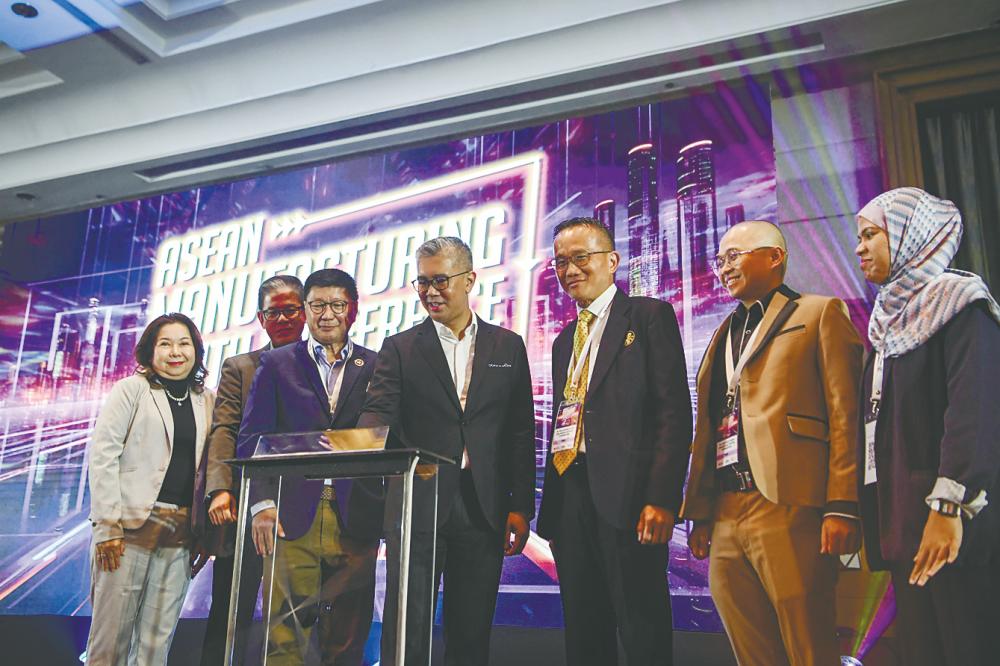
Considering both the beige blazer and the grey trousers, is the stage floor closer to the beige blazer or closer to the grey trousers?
the grey trousers

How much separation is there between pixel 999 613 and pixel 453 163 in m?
3.41

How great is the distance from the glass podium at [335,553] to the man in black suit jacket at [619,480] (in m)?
0.56

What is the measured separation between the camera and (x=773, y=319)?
2.79m

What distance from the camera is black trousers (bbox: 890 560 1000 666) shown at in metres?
2.18

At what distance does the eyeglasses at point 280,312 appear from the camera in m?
4.05

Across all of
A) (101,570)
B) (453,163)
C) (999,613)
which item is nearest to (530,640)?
(101,570)

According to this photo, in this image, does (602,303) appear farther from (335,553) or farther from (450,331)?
(335,553)

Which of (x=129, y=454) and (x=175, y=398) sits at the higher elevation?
(x=175, y=398)

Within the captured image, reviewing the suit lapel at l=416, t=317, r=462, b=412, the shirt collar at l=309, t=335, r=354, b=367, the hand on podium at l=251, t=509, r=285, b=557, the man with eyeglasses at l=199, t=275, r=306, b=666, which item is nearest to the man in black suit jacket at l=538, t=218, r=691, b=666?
the suit lapel at l=416, t=317, r=462, b=412

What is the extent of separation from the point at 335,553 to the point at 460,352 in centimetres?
105

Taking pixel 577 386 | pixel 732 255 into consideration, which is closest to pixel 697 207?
pixel 732 255

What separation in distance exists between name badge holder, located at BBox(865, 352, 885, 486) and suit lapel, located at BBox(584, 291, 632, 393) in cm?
79

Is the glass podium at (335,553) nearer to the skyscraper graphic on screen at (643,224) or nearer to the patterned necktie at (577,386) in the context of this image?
the patterned necktie at (577,386)

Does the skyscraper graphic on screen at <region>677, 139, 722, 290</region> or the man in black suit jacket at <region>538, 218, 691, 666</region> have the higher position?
the skyscraper graphic on screen at <region>677, 139, 722, 290</region>
